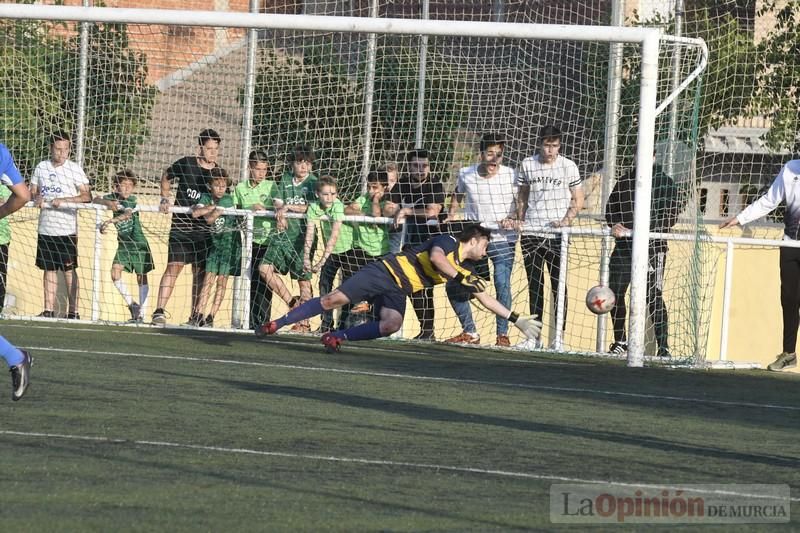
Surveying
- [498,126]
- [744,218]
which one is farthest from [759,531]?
[498,126]

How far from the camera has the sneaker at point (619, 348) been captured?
41.0 feet

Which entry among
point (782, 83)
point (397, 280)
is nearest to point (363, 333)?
point (397, 280)

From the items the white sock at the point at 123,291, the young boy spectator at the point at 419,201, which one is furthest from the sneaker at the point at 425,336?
the white sock at the point at 123,291

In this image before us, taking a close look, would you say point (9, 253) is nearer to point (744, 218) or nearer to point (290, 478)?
point (744, 218)

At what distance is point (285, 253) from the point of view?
527 inches

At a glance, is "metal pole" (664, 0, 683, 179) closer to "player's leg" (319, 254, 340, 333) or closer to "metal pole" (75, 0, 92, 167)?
"player's leg" (319, 254, 340, 333)

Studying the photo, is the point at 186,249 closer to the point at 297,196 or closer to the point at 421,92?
the point at 297,196

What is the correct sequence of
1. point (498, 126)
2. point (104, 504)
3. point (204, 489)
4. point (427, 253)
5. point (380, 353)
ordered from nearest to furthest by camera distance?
point (104, 504), point (204, 489), point (427, 253), point (380, 353), point (498, 126)

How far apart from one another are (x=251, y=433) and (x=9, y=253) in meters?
8.54

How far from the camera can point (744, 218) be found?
38.3ft

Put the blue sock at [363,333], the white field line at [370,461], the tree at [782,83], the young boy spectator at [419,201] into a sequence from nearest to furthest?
1. the white field line at [370,461]
2. the blue sock at [363,333]
3. the young boy spectator at [419,201]
4. the tree at [782,83]

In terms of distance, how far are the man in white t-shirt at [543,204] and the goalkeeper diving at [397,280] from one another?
1556 mm

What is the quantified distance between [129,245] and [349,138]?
96.0 inches

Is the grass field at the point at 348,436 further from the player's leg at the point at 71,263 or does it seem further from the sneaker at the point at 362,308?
the player's leg at the point at 71,263
